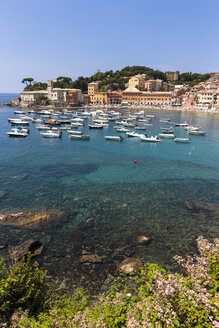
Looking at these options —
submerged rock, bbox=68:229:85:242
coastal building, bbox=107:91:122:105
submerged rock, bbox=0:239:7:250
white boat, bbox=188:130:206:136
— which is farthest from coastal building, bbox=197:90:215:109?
submerged rock, bbox=0:239:7:250

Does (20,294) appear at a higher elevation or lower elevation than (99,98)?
lower

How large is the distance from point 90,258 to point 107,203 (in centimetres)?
882

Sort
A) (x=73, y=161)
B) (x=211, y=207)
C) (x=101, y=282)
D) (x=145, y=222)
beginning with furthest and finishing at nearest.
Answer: (x=73, y=161) → (x=211, y=207) → (x=145, y=222) → (x=101, y=282)

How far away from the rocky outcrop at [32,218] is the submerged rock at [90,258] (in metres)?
5.55

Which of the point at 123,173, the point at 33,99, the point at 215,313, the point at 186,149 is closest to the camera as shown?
the point at 215,313

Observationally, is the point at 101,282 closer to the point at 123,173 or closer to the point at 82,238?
the point at 82,238

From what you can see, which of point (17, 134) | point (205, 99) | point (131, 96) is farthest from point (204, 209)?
point (131, 96)

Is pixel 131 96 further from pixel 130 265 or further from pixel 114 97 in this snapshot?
pixel 130 265

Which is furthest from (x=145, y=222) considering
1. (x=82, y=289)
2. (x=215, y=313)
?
(x=215, y=313)

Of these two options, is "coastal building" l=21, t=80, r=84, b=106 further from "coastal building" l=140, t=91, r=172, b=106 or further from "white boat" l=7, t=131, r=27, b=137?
"white boat" l=7, t=131, r=27, b=137

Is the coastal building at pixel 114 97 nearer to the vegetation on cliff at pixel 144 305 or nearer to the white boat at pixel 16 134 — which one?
the white boat at pixel 16 134

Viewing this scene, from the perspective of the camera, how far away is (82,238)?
1822cm

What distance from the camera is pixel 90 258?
1594 centimetres

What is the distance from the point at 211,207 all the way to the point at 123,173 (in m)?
15.0
